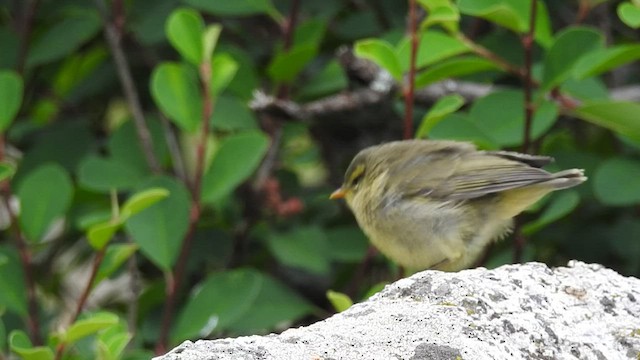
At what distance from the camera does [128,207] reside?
3.24 metres

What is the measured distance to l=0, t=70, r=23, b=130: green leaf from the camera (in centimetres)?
382

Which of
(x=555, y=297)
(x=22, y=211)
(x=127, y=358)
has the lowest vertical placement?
(x=127, y=358)

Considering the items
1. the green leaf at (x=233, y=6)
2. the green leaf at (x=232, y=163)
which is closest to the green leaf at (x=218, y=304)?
the green leaf at (x=232, y=163)

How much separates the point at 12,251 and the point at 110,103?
51.9 inches

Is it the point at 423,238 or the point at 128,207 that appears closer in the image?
the point at 128,207

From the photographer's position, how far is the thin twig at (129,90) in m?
4.21

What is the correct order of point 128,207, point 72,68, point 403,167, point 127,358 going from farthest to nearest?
point 72,68, point 403,167, point 127,358, point 128,207

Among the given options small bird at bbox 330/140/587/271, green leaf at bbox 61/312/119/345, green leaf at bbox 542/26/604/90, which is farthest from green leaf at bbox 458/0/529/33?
green leaf at bbox 61/312/119/345

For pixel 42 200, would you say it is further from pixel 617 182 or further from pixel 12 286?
pixel 617 182

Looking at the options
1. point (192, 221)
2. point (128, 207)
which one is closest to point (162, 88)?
point (192, 221)

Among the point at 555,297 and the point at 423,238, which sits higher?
the point at 555,297

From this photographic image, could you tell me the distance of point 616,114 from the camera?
3.68 meters

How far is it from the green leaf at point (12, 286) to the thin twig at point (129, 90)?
0.63 metres

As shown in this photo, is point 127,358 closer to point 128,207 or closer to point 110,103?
point 128,207
